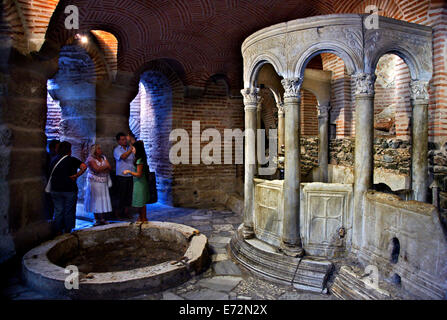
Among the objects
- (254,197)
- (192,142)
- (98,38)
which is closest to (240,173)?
(192,142)

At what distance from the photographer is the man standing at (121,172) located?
621cm

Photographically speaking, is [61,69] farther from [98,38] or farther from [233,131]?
[233,131]

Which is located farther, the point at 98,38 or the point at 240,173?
the point at 240,173

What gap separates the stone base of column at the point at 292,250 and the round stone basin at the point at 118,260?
3.37 ft

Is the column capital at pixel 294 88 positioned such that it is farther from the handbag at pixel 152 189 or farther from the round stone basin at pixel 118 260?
the handbag at pixel 152 189

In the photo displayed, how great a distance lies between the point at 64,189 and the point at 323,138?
15.9 feet

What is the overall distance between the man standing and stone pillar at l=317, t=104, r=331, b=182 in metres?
3.82

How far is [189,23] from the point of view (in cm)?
659

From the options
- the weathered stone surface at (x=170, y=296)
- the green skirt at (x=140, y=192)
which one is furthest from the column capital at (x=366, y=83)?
the green skirt at (x=140, y=192)

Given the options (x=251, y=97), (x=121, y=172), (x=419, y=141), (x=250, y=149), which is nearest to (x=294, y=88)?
(x=251, y=97)

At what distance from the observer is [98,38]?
20.9ft

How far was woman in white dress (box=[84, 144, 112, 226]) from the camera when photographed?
5598 millimetres

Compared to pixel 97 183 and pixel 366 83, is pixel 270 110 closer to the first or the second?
pixel 97 183

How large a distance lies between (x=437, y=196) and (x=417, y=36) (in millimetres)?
2164
